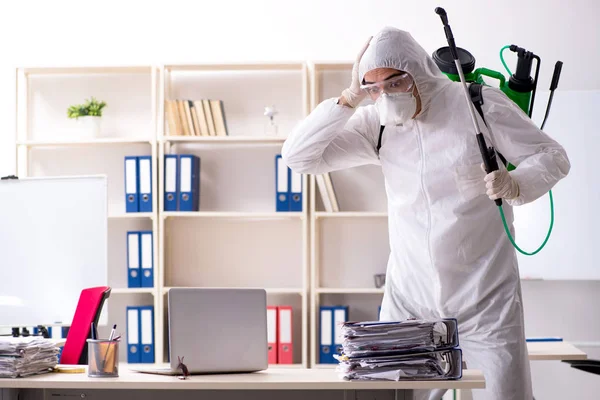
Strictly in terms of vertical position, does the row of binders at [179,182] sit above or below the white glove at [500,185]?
above

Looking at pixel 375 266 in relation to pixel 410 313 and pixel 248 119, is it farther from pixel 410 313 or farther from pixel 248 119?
pixel 410 313

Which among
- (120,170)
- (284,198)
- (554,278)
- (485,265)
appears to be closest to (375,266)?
(284,198)

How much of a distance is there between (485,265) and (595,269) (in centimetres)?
224

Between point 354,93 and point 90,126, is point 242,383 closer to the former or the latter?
point 354,93

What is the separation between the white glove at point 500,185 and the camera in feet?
6.97

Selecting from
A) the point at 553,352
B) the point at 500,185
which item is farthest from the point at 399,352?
the point at 553,352

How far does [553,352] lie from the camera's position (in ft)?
10.1

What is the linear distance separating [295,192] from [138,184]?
860 millimetres

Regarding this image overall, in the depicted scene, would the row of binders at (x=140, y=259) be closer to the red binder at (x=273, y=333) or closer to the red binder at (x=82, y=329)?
the red binder at (x=273, y=333)

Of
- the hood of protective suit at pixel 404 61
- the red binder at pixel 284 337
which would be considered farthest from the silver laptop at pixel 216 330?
the red binder at pixel 284 337

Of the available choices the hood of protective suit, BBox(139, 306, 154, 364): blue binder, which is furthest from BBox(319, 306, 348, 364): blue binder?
the hood of protective suit

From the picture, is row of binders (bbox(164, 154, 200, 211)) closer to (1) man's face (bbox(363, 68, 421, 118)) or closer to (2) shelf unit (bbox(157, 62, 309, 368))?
(2) shelf unit (bbox(157, 62, 309, 368))

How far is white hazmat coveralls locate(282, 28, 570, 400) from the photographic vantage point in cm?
224

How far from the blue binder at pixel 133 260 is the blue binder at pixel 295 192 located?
2.81 feet
